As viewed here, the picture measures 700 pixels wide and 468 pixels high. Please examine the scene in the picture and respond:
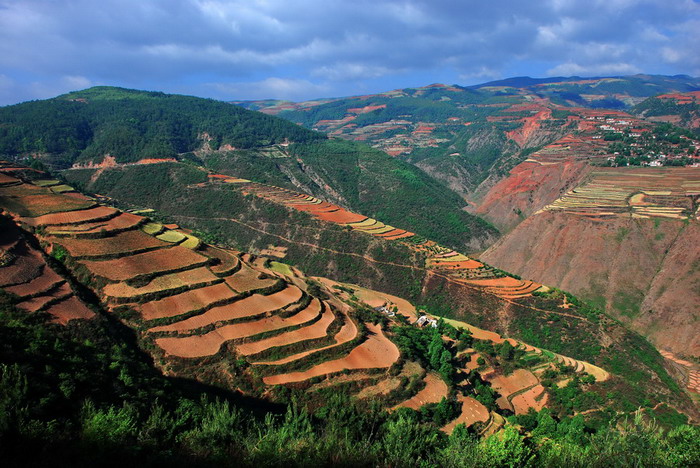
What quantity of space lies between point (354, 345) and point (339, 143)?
425ft

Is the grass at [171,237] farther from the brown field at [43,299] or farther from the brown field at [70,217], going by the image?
the brown field at [43,299]

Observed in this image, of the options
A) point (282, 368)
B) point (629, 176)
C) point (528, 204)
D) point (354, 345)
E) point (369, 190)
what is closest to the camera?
point (282, 368)

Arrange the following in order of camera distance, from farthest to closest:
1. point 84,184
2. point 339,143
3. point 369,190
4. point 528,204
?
point 339,143
point 369,190
point 528,204
point 84,184

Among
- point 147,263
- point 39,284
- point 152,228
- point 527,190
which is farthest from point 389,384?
point 527,190

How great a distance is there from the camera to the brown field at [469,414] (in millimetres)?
34531

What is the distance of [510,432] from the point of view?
71.7 ft

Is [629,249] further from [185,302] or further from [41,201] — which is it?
[41,201]

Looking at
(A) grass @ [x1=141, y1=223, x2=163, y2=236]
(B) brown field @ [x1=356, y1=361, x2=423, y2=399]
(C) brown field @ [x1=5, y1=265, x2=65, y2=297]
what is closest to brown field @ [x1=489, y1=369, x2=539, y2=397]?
(B) brown field @ [x1=356, y1=361, x2=423, y2=399]

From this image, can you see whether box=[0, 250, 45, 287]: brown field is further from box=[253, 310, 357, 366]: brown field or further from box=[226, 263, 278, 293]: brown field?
box=[253, 310, 357, 366]: brown field

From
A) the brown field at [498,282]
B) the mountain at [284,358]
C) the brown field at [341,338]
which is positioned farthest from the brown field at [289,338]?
the brown field at [498,282]

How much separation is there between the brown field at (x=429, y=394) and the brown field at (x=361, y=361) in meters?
3.58

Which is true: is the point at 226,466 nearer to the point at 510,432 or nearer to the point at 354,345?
the point at 510,432

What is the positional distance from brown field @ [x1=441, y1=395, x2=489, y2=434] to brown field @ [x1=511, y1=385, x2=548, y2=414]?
676 centimetres

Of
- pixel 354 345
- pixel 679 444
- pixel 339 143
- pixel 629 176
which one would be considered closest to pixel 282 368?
pixel 354 345
